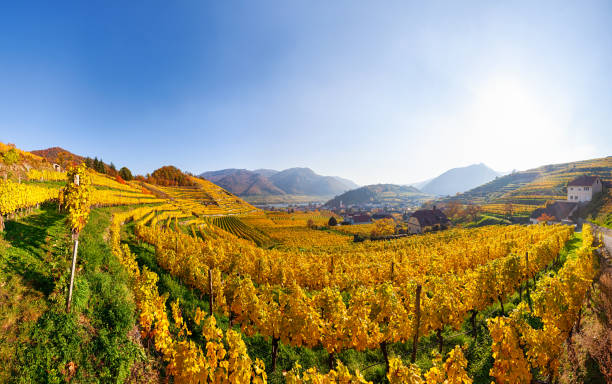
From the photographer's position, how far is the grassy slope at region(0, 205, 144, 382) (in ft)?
18.4

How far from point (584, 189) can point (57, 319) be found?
110806 millimetres

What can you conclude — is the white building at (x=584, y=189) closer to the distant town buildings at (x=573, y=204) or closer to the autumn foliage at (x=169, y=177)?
the distant town buildings at (x=573, y=204)

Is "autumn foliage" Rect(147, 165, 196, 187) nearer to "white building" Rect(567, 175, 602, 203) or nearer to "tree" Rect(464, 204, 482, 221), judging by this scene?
"tree" Rect(464, 204, 482, 221)

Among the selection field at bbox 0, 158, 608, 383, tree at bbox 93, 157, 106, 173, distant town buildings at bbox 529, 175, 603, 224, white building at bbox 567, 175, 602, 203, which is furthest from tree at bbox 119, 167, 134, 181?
white building at bbox 567, 175, 602, 203

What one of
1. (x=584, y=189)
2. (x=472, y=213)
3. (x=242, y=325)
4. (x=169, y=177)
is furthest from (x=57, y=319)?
(x=169, y=177)

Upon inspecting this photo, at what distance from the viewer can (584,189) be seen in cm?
6756

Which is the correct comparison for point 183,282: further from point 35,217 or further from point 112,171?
point 112,171

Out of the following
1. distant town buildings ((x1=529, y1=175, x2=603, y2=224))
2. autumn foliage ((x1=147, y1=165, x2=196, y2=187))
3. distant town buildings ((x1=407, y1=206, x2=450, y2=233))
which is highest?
autumn foliage ((x1=147, y1=165, x2=196, y2=187))

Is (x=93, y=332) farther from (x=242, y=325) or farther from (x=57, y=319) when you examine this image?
(x=242, y=325)

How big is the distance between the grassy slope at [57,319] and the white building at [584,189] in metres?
107

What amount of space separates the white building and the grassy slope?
107 m

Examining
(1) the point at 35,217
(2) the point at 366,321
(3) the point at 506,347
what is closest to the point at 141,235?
(1) the point at 35,217

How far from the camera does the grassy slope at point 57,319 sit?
18.4ft

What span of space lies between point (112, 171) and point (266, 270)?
289ft
